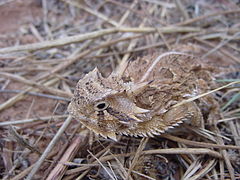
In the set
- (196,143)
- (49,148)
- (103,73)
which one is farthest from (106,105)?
(103,73)

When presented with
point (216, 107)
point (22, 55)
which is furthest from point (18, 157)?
point (216, 107)

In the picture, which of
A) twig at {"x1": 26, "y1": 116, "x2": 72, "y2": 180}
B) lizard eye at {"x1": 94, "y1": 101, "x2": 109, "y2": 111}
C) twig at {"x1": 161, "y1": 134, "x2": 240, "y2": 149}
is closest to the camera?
lizard eye at {"x1": 94, "y1": 101, "x2": 109, "y2": 111}

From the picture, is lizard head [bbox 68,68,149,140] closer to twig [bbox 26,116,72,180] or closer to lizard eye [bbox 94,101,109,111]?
lizard eye [bbox 94,101,109,111]

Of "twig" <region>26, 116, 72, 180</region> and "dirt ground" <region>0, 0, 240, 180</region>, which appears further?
"dirt ground" <region>0, 0, 240, 180</region>

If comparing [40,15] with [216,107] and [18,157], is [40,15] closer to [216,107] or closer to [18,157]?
[18,157]

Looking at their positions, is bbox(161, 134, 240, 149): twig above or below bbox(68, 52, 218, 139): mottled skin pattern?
below

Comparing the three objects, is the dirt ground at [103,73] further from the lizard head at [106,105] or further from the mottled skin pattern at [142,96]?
the lizard head at [106,105]

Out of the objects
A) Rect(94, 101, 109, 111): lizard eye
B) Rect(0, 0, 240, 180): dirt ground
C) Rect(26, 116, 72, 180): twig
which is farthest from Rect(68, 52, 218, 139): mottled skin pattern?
Rect(26, 116, 72, 180): twig
